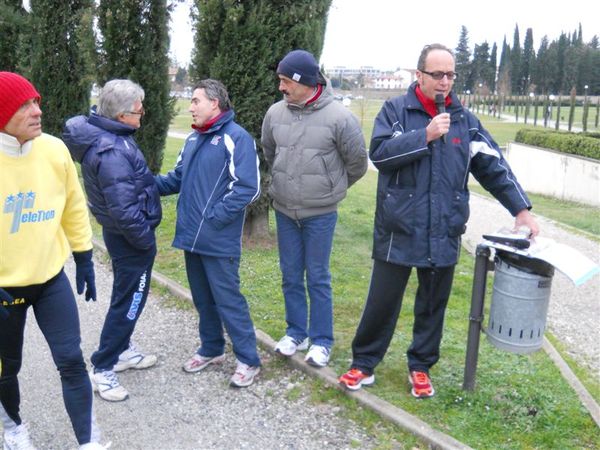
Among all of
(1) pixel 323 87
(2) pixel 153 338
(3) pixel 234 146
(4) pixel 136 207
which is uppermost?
(1) pixel 323 87

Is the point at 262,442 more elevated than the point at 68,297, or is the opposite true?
the point at 68,297

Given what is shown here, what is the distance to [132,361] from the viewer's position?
4672mm

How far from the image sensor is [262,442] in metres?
3.77

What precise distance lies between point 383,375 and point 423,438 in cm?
82

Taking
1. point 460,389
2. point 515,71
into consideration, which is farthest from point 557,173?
point 515,71

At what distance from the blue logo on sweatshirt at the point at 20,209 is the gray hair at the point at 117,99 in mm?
977

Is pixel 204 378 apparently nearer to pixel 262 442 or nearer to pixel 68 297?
pixel 262 442

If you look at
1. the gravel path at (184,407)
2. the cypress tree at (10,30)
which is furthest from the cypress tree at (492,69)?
the gravel path at (184,407)

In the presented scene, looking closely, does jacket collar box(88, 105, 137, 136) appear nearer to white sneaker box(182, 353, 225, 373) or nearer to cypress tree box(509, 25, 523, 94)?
white sneaker box(182, 353, 225, 373)

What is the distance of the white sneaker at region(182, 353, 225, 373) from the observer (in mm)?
4648

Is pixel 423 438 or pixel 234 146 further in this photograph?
pixel 234 146

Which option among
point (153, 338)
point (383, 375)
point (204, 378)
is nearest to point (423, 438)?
point (383, 375)

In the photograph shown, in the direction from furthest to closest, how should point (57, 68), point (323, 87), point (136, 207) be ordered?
point (57, 68)
point (323, 87)
point (136, 207)

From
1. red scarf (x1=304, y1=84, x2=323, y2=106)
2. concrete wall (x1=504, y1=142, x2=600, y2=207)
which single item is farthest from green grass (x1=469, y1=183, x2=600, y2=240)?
red scarf (x1=304, y1=84, x2=323, y2=106)
